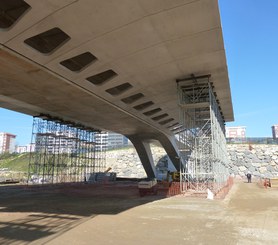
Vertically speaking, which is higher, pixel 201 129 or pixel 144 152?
pixel 201 129

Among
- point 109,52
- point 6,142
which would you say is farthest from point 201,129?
point 6,142

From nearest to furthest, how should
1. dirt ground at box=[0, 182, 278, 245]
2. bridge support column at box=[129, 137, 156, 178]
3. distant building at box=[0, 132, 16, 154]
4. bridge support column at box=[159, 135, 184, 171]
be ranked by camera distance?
dirt ground at box=[0, 182, 278, 245]
bridge support column at box=[159, 135, 184, 171]
bridge support column at box=[129, 137, 156, 178]
distant building at box=[0, 132, 16, 154]

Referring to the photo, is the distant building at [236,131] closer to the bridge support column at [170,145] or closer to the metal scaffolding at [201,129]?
the bridge support column at [170,145]

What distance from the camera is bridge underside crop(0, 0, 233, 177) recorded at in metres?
13.2

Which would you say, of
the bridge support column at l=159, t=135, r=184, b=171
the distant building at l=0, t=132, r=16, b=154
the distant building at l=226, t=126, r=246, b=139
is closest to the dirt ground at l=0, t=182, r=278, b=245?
the bridge support column at l=159, t=135, r=184, b=171

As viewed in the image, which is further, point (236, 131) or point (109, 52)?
point (236, 131)

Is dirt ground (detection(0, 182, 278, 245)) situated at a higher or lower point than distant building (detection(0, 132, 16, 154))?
lower

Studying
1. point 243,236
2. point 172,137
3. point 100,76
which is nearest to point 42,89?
point 100,76

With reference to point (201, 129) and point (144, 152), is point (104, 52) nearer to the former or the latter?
point (201, 129)

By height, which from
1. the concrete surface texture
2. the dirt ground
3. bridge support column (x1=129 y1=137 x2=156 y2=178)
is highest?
the concrete surface texture

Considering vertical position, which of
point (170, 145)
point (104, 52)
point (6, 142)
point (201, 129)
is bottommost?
point (201, 129)

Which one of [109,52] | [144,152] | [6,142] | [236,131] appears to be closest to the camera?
[109,52]

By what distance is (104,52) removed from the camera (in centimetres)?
1695

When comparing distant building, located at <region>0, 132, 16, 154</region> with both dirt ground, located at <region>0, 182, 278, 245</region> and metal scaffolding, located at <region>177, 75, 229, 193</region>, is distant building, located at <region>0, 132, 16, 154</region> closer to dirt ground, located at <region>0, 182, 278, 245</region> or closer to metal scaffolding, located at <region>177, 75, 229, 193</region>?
metal scaffolding, located at <region>177, 75, 229, 193</region>
